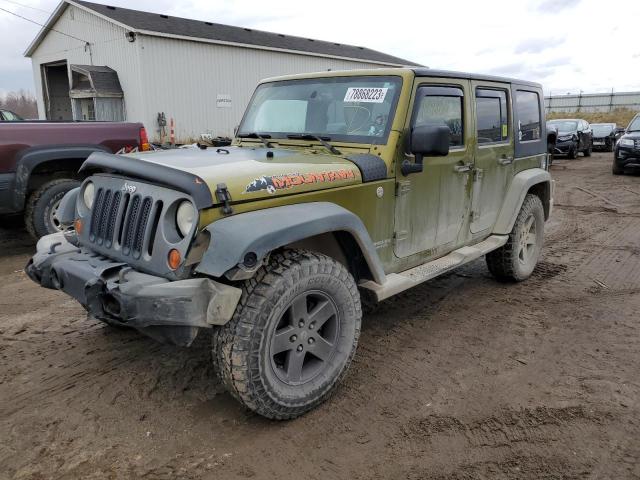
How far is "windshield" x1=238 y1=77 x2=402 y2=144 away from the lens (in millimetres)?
3578

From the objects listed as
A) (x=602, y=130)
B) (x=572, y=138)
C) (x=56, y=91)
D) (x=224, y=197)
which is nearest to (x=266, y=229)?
(x=224, y=197)

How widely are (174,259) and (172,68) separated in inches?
643

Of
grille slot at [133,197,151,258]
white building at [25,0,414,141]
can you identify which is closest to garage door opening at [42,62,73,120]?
white building at [25,0,414,141]

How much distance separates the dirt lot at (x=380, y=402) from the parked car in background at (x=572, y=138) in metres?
16.5

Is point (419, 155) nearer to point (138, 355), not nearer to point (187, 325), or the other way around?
point (187, 325)

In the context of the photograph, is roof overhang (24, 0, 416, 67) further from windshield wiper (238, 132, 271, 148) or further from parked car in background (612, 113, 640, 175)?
windshield wiper (238, 132, 271, 148)

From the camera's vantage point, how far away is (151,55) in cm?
1667

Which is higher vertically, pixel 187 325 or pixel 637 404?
pixel 187 325

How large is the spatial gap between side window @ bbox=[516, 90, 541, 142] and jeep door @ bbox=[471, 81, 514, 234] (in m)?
0.26

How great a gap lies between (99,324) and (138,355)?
780mm

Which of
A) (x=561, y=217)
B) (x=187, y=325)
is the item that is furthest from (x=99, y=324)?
(x=561, y=217)

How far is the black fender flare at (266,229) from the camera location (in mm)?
2428

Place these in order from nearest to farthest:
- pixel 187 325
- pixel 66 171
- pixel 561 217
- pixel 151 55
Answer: pixel 187 325
pixel 66 171
pixel 561 217
pixel 151 55

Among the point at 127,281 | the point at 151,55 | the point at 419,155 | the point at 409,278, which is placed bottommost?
the point at 409,278
